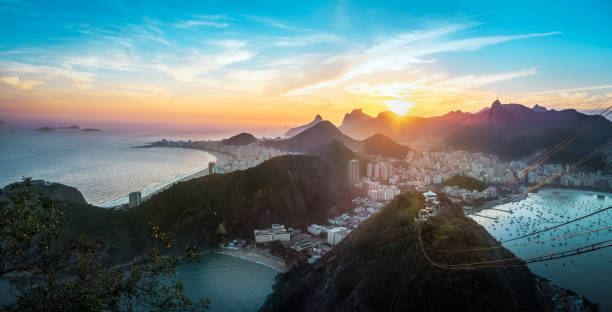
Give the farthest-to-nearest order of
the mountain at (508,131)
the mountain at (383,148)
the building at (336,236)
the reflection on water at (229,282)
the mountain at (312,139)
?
the mountain at (312,139), the mountain at (508,131), the mountain at (383,148), the building at (336,236), the reflection on water at (229,282)

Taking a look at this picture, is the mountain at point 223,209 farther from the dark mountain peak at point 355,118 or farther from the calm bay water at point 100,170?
the dark mountain peak at point 355,118

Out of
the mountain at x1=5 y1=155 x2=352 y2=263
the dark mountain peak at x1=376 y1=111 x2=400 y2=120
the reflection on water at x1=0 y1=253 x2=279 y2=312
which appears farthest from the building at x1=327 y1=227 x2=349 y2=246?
the dark mountain peak at x1=376 y1=111 x2=400 y2=120

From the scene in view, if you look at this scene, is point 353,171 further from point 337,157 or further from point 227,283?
point 227,283

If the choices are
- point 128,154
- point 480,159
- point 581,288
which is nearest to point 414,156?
point 480,159

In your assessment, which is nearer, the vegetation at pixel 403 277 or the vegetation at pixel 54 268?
the vegetation at pixel 54 268

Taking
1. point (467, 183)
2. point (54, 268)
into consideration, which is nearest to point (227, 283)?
point (54, 268)

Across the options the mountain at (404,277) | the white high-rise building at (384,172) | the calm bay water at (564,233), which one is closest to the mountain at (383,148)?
the white high-rise building at (384,172)
